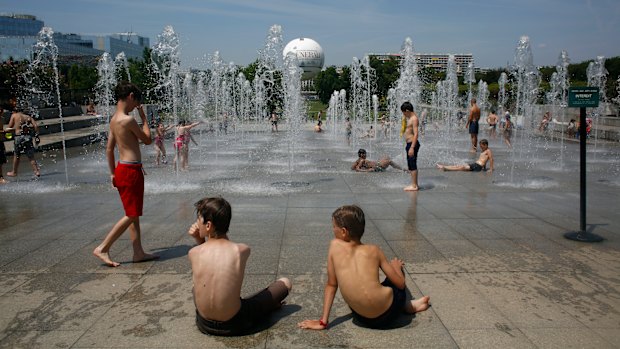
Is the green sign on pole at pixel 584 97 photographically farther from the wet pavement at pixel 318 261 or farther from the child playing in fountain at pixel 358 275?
the child playing in fountain at pixel 358 275

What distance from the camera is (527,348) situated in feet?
10.3

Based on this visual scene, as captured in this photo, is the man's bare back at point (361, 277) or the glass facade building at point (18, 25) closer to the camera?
the man's bare back at point (361, 277)

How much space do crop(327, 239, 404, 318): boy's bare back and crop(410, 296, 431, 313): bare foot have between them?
39 centimetres

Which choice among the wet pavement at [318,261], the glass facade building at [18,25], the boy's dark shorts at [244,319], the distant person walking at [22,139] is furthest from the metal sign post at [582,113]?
the glass facade building at [18,25]

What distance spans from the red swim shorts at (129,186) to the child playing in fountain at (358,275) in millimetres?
2225

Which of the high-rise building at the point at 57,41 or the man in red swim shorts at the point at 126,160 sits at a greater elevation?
the high-rise building at the point at 57,41

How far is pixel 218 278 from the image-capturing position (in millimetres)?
3180

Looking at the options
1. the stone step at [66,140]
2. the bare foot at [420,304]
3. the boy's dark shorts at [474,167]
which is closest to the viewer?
the bare foot at [420,304]

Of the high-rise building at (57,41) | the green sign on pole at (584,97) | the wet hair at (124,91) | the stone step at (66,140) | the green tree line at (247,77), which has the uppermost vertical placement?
the high-rise building at (57,41)

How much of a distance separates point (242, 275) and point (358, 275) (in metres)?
0.78

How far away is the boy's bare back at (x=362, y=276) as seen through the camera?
10.8ft

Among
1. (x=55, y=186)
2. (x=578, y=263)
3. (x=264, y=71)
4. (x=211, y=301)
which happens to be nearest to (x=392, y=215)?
(x=578, y=263)

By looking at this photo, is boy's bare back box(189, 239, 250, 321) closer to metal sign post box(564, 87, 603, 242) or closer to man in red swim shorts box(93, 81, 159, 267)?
man in red swim shorts box(93, 81, 159, 267)

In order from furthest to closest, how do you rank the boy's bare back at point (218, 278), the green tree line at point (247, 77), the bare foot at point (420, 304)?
the green tree line at point (247, 77)
the bare foot at point (420, 304)
the boy's bare back at point (218, 278)
